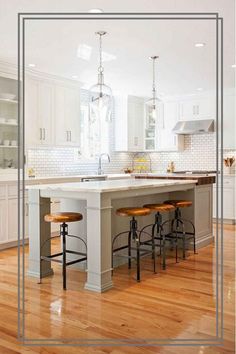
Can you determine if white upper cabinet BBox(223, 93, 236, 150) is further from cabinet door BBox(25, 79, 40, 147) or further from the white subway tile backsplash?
cabinet door BBox(25, 79, 40, 147)

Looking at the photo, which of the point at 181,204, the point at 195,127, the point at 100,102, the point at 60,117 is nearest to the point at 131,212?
the point at 181,204

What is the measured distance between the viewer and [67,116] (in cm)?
642

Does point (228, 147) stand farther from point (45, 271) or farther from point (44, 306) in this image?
point (44, 306)

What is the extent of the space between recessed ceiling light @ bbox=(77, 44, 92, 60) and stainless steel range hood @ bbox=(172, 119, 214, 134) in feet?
10.1

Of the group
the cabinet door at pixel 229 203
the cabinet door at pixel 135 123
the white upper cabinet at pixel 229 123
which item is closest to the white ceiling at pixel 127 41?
the white upper cabinet at pixel 229 123

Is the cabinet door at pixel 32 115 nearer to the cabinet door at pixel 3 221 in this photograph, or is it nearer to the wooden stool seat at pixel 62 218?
the cabinet door at pixel 3 221

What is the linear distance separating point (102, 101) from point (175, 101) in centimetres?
405

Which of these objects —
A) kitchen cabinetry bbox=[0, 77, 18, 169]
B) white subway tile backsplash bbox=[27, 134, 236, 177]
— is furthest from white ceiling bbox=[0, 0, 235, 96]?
white subway tile backsplash bbox=[27, 134, 236, 177]

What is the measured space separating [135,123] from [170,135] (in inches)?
31.3

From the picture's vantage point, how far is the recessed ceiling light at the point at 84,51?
4723 millimetres

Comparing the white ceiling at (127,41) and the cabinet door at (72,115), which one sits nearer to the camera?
the white ceiling at (127,41)

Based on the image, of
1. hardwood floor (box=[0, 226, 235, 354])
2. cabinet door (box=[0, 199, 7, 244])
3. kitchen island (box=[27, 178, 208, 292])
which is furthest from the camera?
cabinet door (box=[0, 199, 7, 244])

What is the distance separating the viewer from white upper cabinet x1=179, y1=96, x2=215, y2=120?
7.57 metres

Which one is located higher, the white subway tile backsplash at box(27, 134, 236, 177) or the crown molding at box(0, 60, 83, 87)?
the crown molding at box(0, 60, 83, 87)
